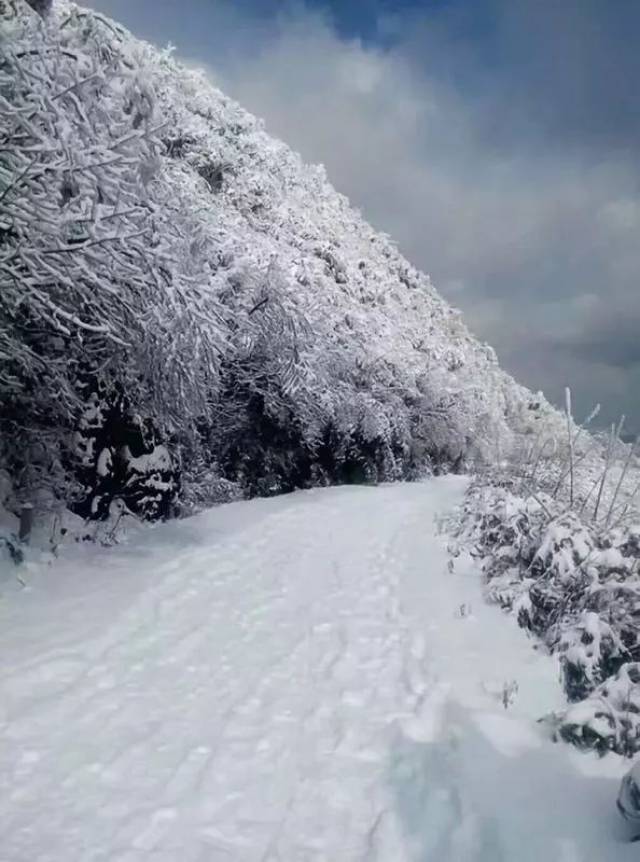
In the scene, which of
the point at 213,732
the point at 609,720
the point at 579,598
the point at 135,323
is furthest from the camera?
the point at 135,323

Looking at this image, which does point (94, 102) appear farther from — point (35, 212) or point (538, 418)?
point (538, 418)

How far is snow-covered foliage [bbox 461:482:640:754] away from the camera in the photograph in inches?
143

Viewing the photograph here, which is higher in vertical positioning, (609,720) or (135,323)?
(135,323)

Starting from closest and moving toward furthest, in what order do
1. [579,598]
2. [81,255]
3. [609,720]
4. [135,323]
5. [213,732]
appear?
A: [609,720] → [213,732] → [579,598] → [81,255] → [135,323]

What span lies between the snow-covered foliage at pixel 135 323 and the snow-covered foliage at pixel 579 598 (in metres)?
4.21

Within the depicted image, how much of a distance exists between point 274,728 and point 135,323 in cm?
444

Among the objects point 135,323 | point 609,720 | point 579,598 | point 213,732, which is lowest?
point 213,732

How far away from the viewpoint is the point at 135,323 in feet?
22.8

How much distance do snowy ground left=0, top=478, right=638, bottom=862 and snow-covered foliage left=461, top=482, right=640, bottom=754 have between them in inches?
7.4

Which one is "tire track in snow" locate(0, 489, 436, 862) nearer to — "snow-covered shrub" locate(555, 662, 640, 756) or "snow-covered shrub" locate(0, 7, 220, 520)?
"snow-covered shrub" locate(555, 662, 640, 756)

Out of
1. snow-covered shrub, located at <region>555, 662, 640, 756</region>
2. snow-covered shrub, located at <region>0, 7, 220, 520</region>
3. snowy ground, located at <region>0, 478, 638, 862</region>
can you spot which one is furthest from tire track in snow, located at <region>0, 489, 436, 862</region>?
snow-covered shrub, located at <region>0, 7, 220, 520</region>

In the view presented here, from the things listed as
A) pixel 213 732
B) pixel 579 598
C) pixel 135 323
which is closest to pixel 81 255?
pixel 135 323

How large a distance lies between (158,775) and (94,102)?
20.5 feet

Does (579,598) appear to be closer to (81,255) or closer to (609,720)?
(609,720)
